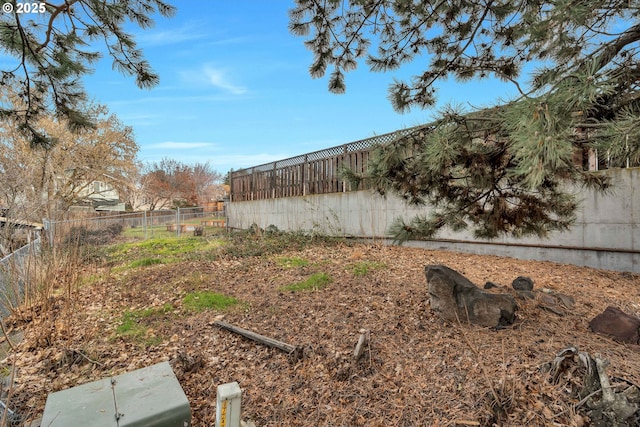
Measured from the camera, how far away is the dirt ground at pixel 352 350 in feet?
5.82

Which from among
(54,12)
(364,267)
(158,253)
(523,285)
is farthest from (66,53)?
(158,253)

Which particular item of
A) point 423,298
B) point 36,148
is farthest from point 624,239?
point 36,148

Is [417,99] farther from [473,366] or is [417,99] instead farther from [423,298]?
[473,366]

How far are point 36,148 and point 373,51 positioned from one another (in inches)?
153

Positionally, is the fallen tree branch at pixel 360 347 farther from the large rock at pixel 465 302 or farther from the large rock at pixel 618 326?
the large rock at pixel 618 326

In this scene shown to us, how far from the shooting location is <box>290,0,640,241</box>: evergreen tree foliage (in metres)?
1.24

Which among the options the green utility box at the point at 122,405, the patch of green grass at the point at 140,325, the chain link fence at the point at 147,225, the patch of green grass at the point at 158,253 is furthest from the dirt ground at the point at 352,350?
the chain link fence at the point at 147,225

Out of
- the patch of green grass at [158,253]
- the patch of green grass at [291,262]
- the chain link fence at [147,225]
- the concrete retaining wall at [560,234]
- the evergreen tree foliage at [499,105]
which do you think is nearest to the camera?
the evergreen tree foliage at [499,105]

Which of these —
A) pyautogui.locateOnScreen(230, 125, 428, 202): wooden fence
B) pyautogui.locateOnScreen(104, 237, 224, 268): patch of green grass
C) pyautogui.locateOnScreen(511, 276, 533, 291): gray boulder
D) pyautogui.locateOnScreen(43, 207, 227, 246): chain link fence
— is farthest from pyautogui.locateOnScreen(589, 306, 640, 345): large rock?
pyautogui.locateOnScreen(43, 207, 227, 246): chain link fence

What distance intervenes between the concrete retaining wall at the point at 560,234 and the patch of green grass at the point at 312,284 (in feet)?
4.54

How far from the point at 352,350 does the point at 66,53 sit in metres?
3.79

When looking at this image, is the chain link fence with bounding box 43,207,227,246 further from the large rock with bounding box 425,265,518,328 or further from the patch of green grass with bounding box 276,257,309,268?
the large rock with bounding box 425,265,518,328

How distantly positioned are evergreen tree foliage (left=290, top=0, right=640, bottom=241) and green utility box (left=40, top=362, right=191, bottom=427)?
1.94m

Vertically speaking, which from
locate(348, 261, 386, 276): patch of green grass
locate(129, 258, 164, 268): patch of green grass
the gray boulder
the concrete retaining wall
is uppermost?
the concrete retaining wall
